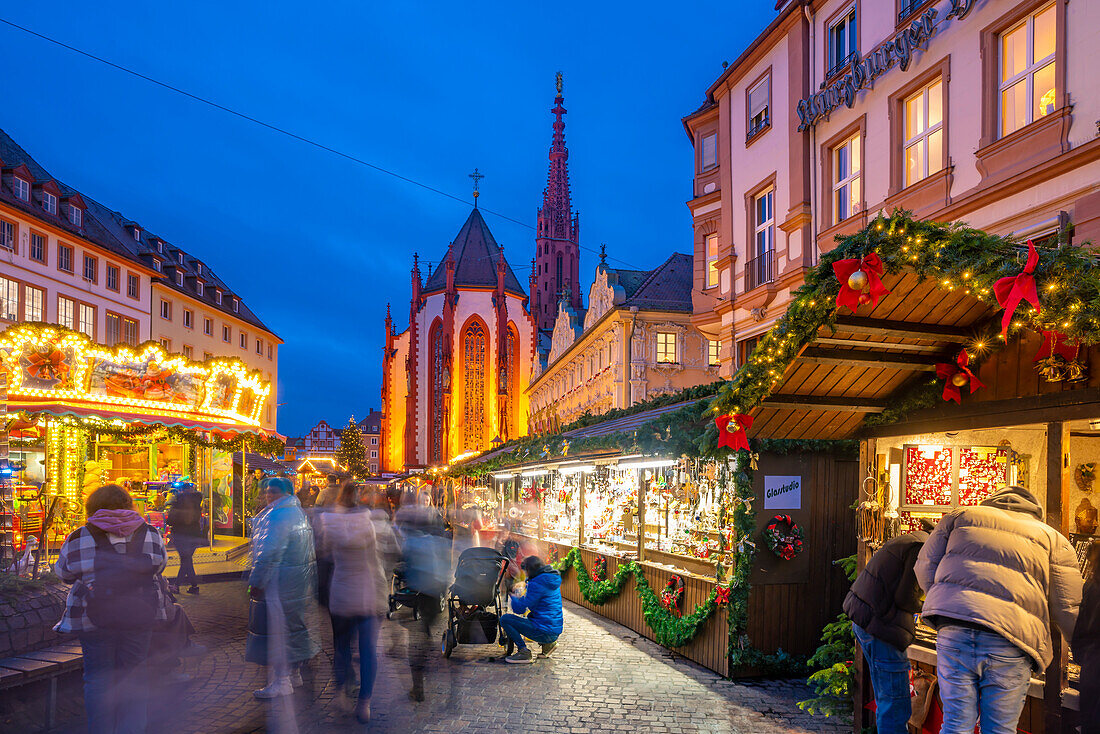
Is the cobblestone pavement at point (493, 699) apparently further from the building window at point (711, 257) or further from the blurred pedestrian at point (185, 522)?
the building window at point (711, 257)

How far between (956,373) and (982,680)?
235 centimetres

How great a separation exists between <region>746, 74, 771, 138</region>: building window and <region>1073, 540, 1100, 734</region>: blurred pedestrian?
14357 millimetres

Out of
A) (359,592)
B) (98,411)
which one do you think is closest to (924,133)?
(359,592)

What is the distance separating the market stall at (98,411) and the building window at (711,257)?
1181cm

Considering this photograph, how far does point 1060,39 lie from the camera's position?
31.6ft

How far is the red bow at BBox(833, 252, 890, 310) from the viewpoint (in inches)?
186

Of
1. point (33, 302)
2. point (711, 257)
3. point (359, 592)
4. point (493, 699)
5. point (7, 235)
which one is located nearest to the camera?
point (359, 592)

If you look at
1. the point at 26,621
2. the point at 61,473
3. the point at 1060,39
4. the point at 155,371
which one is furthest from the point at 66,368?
the point at 1060,39

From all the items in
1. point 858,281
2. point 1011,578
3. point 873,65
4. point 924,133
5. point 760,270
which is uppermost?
point 873,65

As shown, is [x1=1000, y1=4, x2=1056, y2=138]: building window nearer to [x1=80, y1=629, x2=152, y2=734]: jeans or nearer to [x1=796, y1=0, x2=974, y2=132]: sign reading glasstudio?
[x1=796, y1=0, x2=974, y2=132]: sign reading glasstudio

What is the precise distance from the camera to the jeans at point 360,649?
616 cm

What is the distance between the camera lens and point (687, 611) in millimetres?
8742

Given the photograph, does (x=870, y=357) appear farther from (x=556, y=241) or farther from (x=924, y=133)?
(x=556, y=241)

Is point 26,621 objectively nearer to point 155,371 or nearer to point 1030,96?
point 155,371
